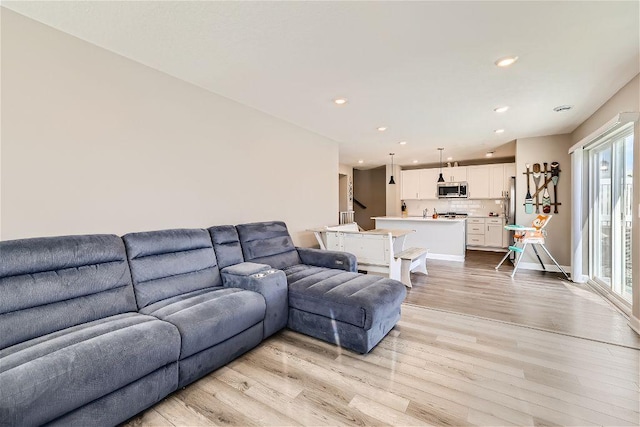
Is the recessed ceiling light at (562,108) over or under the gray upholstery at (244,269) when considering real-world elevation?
over

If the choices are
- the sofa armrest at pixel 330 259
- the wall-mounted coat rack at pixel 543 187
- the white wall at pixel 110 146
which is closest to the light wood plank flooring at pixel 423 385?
the sofa armrest at pixel 330 259

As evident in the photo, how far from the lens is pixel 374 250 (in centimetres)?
393

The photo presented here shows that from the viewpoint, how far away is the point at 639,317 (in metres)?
2.57

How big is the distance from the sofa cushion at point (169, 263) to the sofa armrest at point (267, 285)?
0.19m

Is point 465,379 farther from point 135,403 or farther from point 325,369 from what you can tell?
point 135,403

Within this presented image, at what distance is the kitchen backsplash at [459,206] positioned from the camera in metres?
7.43

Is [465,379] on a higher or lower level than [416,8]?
lower

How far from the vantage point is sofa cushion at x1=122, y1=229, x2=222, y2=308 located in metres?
2.12

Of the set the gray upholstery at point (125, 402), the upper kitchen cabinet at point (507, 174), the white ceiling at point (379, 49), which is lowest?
the gray upholstery at point (125, 402)

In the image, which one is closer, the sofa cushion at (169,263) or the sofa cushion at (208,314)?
the sofa cushion at (208,314)

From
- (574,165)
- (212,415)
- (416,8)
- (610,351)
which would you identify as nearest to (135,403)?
(212,415)

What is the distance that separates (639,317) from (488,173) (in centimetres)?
516

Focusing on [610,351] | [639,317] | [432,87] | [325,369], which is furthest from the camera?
[432,87]

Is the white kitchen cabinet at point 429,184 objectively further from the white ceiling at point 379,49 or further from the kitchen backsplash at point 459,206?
the white ceiling at point 379,49
